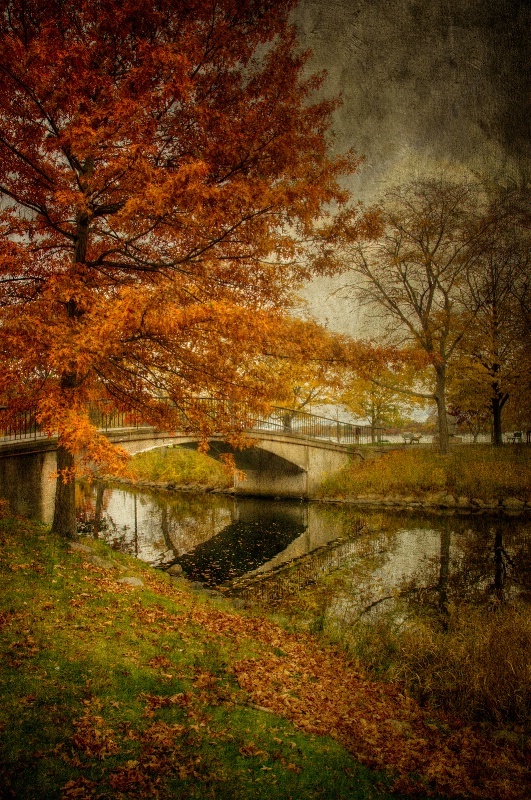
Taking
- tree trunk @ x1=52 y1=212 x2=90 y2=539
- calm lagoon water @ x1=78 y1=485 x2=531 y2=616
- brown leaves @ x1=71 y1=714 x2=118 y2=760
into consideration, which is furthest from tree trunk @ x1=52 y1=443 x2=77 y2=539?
brown leaves @ x1=71 y1=714 x2=118 y2=760

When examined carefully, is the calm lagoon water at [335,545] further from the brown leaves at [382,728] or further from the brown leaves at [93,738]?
the brown leaves at [93,738]

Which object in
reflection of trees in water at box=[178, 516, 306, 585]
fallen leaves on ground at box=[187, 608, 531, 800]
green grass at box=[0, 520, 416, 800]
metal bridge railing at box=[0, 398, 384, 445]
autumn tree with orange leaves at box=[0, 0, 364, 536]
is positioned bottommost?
reflection of trees in water at box=[178, 516, 306, 585]

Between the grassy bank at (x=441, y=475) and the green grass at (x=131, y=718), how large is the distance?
14.3 meters

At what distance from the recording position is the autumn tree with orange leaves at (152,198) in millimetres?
5762

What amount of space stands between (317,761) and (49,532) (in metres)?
5.88

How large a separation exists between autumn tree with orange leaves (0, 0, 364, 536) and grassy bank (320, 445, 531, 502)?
12755mm

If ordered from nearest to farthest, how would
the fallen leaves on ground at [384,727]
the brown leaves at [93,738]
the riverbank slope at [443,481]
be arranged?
the brown leaves at [93,738]
the fallen leaves on ground at [384,727]
the riverbank slope at [443,481]

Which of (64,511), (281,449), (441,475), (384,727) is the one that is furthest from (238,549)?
(384,727)

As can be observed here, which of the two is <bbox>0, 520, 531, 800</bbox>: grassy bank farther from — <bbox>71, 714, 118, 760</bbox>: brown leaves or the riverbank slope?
the riverbank slope

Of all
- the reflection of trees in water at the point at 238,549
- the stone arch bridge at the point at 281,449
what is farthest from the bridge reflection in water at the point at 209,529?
the stone arch bridge at the point at 281,449

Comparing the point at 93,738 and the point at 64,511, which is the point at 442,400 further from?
the point at 93,738

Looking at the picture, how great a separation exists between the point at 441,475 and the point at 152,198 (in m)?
16.1

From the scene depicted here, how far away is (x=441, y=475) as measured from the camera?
19.0 metres

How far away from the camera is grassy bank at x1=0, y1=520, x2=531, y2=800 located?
3.04 m
